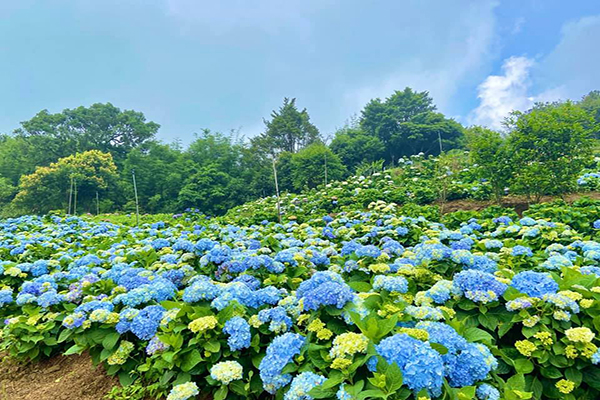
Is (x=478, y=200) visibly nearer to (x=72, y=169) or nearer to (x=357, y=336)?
(x=357, y=336)

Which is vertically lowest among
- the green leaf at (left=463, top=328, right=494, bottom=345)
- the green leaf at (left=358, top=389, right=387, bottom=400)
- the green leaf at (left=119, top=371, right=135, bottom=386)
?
the green leaf at (left=119, top=371, right=135, bottom=386)

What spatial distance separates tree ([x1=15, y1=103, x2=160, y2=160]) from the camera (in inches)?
1022

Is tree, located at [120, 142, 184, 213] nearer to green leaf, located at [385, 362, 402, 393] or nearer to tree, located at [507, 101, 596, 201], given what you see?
tree, located at [507, 101, 596, 201]

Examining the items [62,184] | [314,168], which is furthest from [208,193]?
[62,184]

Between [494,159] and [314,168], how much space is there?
939 centimetres

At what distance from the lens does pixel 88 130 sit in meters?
28.1

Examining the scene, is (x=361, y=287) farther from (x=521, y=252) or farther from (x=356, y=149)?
(x=356, y=149)

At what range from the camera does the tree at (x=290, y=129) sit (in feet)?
83.3

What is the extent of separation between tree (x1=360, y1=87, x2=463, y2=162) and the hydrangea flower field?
2190 cm

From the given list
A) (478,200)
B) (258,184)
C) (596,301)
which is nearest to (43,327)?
(596,301)

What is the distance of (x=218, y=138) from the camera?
76.2 feet

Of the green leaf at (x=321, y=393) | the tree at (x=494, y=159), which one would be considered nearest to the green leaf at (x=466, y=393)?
the green leaf at (x=321, y=393)

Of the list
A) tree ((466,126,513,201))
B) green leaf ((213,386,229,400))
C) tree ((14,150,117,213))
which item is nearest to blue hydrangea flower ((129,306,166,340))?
green leaf ((213,386,229,400))

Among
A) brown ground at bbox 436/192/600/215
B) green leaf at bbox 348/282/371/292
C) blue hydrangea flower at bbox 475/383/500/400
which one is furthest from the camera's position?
Answer: brown ground at bbox 436/192/600/215
